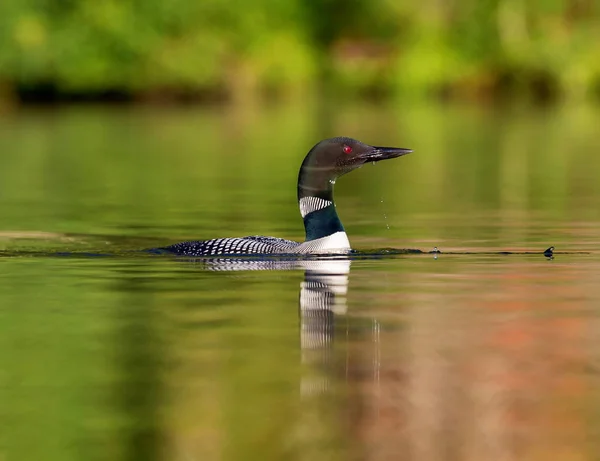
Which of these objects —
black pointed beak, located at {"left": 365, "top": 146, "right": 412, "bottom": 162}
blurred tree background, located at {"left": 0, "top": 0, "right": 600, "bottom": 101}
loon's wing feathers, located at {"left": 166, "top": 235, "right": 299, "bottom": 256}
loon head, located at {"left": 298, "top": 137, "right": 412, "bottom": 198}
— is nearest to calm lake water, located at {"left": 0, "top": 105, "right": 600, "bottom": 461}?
loon's wing feathers, located at {"left": 166, "top": 235, "right": 299, "bottom": 256}

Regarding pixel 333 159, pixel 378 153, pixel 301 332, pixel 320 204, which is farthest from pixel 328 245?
pixel 301 332

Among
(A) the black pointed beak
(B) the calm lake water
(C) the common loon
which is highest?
(A) the black pointed beak

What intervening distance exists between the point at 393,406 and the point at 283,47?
6367 cm

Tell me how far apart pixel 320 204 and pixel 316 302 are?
2.25 meters

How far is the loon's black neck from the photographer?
39.6ft

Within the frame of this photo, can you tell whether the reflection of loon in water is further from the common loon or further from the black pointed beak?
the black pointed beak

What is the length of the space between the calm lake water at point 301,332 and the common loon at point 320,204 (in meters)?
0.16

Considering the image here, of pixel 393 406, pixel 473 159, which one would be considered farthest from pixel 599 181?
pixel 393 406

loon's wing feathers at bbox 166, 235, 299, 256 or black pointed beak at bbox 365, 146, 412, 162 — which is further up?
black pointed beak at bbox 365, 146, 412, 162

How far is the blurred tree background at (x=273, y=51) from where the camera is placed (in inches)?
2453

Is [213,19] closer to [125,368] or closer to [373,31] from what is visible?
[373,31]

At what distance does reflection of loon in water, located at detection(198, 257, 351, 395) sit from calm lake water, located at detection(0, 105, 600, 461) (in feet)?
0.08

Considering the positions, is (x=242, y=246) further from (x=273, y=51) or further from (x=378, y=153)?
(x=273, y=51)

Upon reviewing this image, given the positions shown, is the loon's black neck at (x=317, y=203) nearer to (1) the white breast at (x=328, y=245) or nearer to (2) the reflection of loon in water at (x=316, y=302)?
(1) the white breast at (x=328, y=245)
